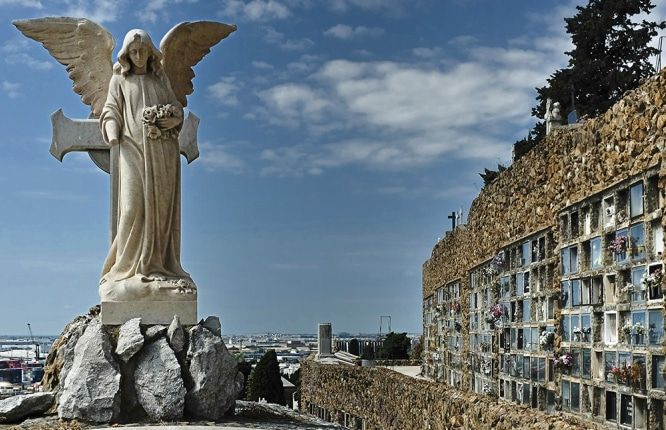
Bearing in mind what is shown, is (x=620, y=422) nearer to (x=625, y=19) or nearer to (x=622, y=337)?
(x=622, y=337)

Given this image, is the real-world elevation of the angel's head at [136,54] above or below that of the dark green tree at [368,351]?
above

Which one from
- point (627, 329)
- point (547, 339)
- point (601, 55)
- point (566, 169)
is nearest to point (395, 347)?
point (601, 55)

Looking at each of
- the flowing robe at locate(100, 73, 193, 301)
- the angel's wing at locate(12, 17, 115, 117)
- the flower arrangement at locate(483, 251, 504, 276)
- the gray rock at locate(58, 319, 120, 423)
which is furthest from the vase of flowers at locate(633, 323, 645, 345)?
the angel's wing at locate(12, 17, 115, 117)

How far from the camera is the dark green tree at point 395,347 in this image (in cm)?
3894

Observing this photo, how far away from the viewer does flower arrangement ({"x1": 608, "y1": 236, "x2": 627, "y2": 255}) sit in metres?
7.34

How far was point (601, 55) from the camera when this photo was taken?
71.6 ft

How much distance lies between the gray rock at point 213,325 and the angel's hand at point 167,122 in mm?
A: 1779

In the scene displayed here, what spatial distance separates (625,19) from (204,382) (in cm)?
1766

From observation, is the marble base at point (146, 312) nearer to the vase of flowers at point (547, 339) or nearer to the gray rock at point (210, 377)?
the gray rock at point (210, 377)

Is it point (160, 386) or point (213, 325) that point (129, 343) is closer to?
point (160, 386)

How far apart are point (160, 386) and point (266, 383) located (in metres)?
21.7

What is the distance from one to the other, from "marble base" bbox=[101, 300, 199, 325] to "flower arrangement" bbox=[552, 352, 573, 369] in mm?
3764

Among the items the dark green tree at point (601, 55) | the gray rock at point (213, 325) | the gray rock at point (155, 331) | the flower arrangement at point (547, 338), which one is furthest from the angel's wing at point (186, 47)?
the dark green tree at point (601, 55)

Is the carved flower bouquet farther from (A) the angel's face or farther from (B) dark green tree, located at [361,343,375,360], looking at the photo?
(B) dark green tree, located at [361,343,375,360]
